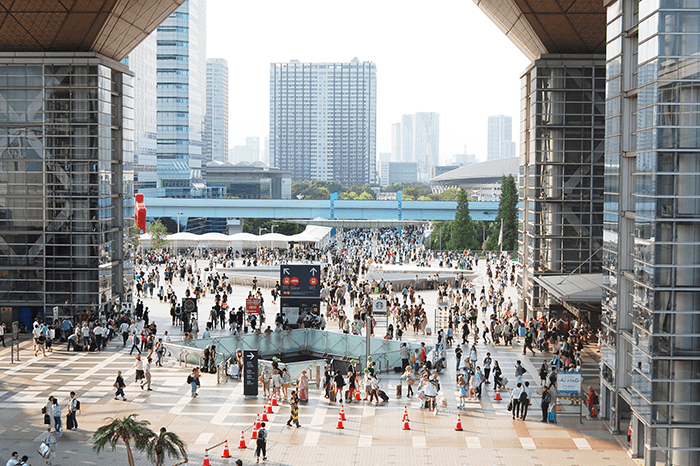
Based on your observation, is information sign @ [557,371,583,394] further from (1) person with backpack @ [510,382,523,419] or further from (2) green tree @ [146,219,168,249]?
(2) green tree @ [146,219,168,249]

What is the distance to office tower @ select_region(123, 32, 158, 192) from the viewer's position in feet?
346

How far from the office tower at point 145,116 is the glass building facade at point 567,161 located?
2905 inches

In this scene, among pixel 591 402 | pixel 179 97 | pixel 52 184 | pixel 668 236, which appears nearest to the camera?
pixel 668 236

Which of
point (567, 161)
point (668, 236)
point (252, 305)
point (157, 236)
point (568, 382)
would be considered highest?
point (567, 161)

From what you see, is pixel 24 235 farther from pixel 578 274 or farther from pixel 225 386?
pixel 578 274

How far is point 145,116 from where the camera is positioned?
111562mm

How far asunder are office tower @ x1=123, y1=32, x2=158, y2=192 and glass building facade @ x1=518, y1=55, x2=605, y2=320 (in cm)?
7378

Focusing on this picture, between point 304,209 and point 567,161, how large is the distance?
60641 mm

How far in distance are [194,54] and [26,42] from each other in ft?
264

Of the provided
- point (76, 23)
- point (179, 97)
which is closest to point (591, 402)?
point (76, 23)

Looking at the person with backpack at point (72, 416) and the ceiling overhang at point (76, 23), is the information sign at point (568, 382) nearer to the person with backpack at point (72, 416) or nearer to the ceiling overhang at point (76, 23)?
the person with backpack at point (72, 416)

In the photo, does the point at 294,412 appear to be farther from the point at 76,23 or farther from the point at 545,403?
the point at 76,23

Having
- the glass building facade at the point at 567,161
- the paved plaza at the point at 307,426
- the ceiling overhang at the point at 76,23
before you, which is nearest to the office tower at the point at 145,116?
the ceiling overhang at the point at 76,23

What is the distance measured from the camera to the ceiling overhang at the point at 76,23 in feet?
109
